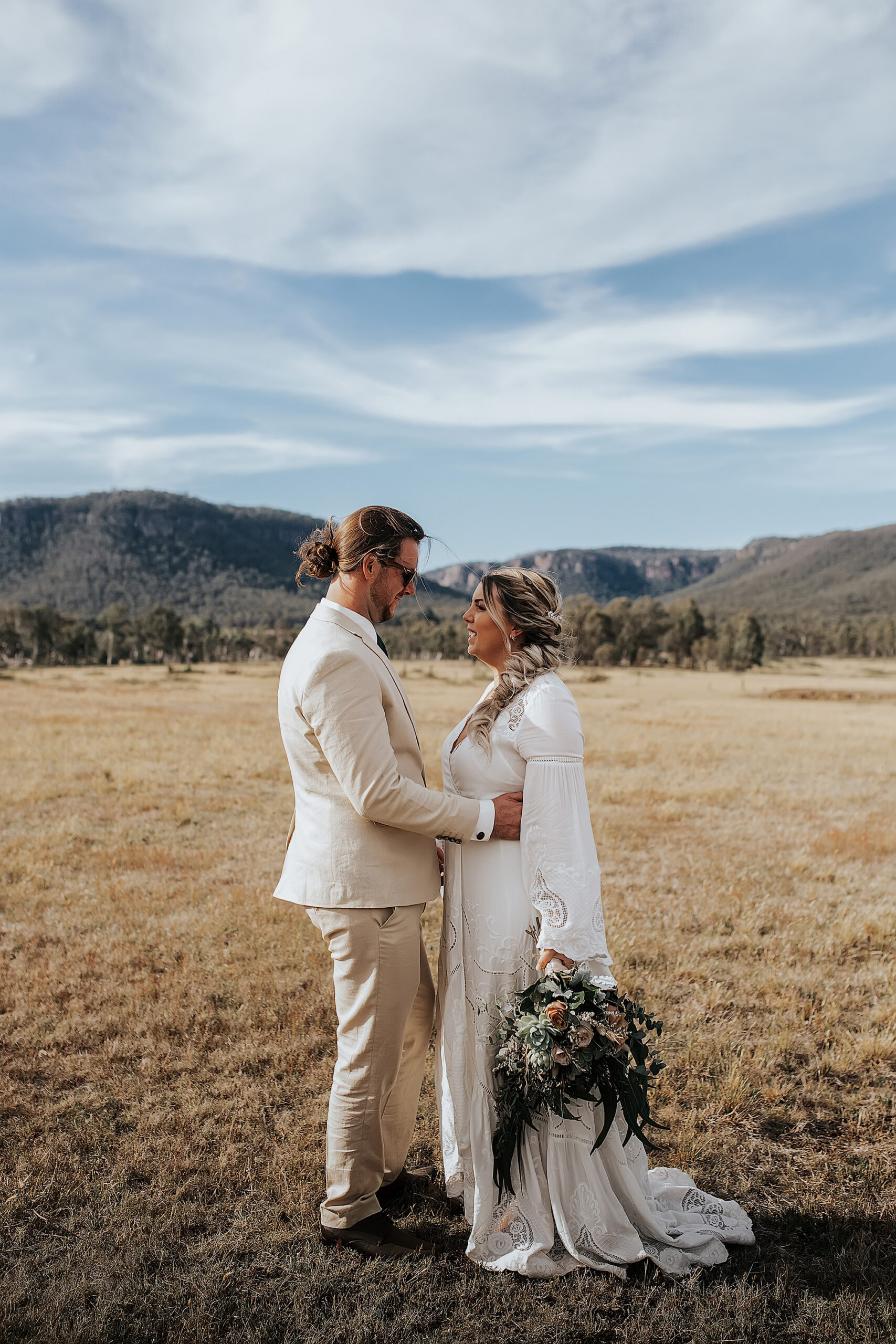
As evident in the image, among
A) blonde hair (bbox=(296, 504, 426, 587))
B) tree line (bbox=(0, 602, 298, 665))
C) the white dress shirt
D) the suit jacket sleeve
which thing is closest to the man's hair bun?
blonde hair (bbox=(296, 504, 426, 587))

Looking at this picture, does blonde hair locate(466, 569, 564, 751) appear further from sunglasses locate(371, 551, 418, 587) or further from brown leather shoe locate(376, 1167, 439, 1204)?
brown leather shoe locate(376, 1167, 439, 1204)

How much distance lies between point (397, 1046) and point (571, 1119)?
2.51ft

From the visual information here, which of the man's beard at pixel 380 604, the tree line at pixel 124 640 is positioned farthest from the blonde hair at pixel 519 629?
the tree line at pixel 124 640

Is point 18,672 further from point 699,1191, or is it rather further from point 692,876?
point 699,1191

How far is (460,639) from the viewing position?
3871 inches

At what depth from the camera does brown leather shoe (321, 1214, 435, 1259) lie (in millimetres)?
3342

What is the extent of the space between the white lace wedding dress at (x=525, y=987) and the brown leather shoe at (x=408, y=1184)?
508 mm

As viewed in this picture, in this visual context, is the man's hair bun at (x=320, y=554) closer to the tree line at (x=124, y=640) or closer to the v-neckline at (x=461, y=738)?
the v-neckline at (x=461, y=738)

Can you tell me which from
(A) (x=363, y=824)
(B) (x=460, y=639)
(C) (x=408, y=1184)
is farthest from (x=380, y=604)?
(B) (x=460, y=639)

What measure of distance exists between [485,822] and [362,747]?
23.7 inches

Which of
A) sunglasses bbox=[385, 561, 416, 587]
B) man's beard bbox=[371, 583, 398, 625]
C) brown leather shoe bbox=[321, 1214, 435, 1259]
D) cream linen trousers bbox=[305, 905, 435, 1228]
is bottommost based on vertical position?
brown leather shoe bbox=[321, 1214, 435, 1259]

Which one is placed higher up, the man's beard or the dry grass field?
the man's beard

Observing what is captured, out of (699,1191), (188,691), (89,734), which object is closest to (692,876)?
(699,1191)

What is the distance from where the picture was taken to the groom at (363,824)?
3.01m
